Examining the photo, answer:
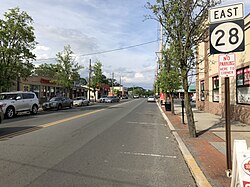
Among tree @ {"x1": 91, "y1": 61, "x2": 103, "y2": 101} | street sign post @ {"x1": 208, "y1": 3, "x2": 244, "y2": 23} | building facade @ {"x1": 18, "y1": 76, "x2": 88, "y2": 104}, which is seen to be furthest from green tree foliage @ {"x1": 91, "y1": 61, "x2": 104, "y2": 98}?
A: street sign post @ {"x1": 208, "y1": 3, "x2": 244, "y2": 23}

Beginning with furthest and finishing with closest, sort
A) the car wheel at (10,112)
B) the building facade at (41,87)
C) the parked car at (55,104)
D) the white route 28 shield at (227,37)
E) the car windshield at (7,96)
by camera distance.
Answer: the building facade at (41,87)
the parked car at (55,104)
the car windshield at (7,96)
the car wheel at (10,112)
the white route 28 shield at (227,37)

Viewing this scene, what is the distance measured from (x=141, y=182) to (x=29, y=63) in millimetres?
20257

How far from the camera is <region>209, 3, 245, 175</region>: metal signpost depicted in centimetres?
549

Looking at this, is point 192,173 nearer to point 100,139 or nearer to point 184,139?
point 184,139

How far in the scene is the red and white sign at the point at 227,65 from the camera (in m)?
5.49

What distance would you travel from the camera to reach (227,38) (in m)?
5.61

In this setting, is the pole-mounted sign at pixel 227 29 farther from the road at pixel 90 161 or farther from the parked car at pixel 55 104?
the parked car at pixel 55 104

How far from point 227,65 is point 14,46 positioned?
65.6 ft

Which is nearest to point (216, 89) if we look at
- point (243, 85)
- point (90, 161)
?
point (243, 85)

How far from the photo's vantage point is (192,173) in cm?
569

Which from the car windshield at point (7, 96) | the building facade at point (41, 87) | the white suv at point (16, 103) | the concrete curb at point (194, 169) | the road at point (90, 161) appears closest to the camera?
the concrete curb at point (194, 169)

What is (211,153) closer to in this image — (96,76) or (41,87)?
(41,87)

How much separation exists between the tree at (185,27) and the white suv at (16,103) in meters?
13.2

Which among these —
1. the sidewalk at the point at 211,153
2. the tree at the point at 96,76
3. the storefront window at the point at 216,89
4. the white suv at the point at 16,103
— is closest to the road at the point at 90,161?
the sidewalk at the point at 211,153
